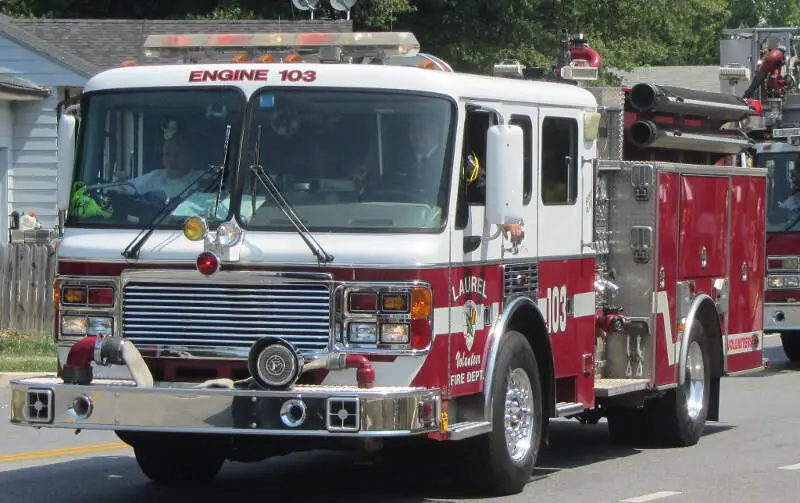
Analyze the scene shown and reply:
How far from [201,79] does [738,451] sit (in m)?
5.32

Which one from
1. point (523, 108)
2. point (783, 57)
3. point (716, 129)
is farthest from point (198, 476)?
point (783, 57)

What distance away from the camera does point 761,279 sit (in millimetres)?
13812

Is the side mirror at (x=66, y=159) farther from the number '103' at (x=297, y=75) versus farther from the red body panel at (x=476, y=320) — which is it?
the red body panel at (x=476, y=320)

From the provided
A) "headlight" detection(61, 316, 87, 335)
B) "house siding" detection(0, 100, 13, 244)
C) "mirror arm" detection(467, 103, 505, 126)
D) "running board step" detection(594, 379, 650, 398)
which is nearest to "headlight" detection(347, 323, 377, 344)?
"mirror arm" detection(467, 103, 505, 126)

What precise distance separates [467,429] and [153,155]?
7.55ft

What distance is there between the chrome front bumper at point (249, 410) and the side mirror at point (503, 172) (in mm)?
1052

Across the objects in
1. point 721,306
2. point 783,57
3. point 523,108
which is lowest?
point 721,306

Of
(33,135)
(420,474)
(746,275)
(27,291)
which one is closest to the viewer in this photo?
(420,474)

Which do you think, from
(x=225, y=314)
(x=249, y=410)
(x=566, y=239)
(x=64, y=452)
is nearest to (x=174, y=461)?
(x=64, y=452)

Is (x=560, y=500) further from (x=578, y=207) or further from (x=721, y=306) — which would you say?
(x=721, y=306)

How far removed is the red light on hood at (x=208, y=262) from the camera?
8516 millimetres

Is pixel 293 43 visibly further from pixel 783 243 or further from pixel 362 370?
pixel 783 243

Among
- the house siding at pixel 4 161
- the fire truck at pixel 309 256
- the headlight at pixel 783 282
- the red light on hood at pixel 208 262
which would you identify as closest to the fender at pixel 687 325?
the fire truck at pixel 309 256

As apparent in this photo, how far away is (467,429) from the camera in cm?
872
